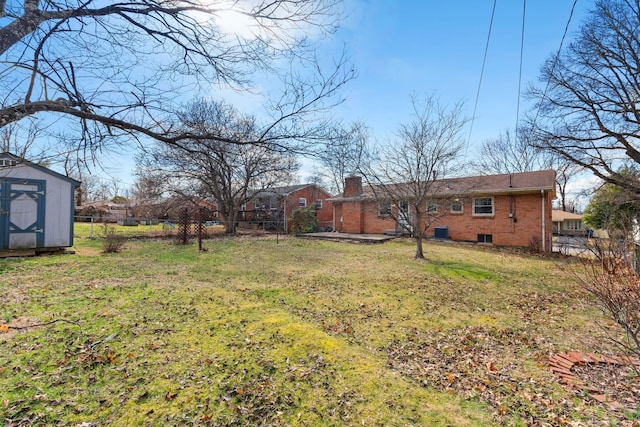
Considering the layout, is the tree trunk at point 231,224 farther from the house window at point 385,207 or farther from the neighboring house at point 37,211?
the house window at point 385,207

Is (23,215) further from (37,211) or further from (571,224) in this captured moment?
(571,224)

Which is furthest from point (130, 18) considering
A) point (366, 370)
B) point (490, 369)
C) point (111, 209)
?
point (111, 209)

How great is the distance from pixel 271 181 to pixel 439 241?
1278cm

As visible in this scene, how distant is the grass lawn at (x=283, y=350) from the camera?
96.7 inches

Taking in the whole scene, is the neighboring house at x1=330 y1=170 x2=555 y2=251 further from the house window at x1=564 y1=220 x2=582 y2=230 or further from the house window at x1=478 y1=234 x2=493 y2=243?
the house window at x1=564 y1=220 x2=582 y2=230

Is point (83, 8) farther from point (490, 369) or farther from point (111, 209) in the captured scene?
point (111, 209)

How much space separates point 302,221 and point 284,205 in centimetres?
563

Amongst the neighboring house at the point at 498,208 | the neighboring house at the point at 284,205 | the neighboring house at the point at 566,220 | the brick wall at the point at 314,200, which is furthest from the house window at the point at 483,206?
the neighboring house at the point at 566,220

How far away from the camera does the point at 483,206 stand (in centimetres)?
1491

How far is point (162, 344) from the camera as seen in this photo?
11.3 feet

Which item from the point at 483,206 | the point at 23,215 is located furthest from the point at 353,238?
the point at 23,215

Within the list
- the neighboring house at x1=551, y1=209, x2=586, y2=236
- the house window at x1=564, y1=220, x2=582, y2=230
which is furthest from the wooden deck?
the house window at x1=564, y1=220, x2=582, y2=230

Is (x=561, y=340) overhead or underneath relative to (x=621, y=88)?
underneath

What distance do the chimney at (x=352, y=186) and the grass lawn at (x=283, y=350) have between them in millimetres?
12815
